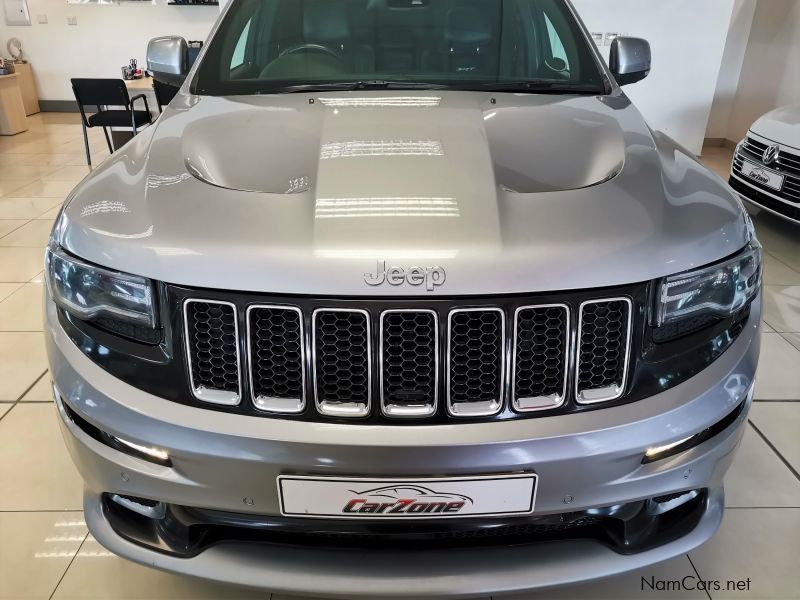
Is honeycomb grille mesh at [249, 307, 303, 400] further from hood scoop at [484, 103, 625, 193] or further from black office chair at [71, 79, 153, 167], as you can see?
black office chair at [71, 79, 153, 167]

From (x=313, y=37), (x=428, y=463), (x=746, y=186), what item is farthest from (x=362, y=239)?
(x=746, y=186)

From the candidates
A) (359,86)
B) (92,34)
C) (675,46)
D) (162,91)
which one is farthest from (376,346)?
(92,34)

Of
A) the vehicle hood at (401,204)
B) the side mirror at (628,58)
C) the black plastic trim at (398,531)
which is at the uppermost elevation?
the side mirror at (628,58)

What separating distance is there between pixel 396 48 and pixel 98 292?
3.99 feet

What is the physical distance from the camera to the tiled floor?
61.5 inches

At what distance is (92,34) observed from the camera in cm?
870

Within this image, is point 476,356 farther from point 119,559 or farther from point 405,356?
point 119,559

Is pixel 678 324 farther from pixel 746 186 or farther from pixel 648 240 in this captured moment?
pixel 746 186

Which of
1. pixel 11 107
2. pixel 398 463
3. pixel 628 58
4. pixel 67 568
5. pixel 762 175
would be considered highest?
pixel 628 58

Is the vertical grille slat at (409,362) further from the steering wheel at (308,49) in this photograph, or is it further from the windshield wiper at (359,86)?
the steering wheel at (308,49)

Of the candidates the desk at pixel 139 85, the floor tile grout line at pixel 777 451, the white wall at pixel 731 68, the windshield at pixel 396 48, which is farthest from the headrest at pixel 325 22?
the white wall at pixel 731 68

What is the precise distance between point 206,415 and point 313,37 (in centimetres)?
137

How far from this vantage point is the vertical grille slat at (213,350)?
41.5 inches

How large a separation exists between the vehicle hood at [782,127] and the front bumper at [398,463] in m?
3.19
